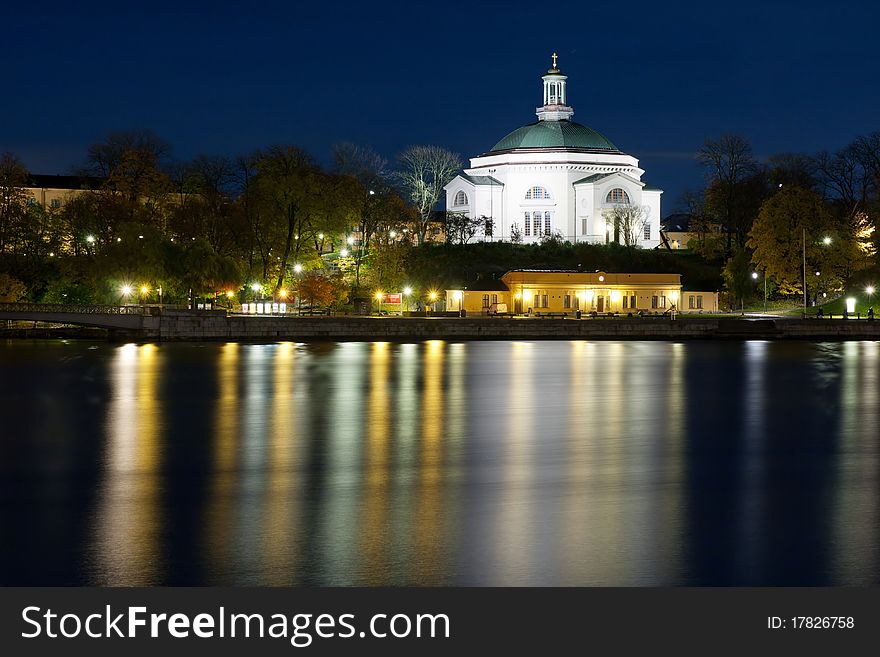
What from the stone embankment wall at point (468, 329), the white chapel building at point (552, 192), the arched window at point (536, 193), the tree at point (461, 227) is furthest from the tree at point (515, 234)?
the stone embankment wall at point (468, 329)

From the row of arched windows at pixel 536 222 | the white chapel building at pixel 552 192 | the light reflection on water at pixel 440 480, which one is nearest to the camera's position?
the light reflection on water at pixel 440 480

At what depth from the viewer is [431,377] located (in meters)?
49.2

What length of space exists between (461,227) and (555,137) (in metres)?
18.4

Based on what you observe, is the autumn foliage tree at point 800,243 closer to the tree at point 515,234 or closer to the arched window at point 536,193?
the tree at point 515,234

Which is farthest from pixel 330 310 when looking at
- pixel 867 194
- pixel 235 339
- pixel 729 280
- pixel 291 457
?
pixel 291 457

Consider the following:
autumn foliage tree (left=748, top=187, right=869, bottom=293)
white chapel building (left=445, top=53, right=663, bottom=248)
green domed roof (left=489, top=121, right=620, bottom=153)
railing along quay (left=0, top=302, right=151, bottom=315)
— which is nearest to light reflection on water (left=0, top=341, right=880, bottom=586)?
railing along quay (left=0, top=302, right=151, bottom=315)

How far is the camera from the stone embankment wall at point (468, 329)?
7781cm

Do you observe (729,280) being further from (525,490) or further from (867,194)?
(525,490)

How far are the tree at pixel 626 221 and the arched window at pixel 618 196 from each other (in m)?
0.53

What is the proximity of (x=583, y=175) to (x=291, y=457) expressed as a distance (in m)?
111

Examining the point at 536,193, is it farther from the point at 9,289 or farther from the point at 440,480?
the point at 440,480

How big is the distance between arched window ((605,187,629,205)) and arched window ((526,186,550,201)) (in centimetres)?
687

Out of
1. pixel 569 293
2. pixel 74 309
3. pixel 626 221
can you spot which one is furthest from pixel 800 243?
pixel 74 309

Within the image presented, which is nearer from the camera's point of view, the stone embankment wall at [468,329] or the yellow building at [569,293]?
the stone embankment wall at [468,329]
